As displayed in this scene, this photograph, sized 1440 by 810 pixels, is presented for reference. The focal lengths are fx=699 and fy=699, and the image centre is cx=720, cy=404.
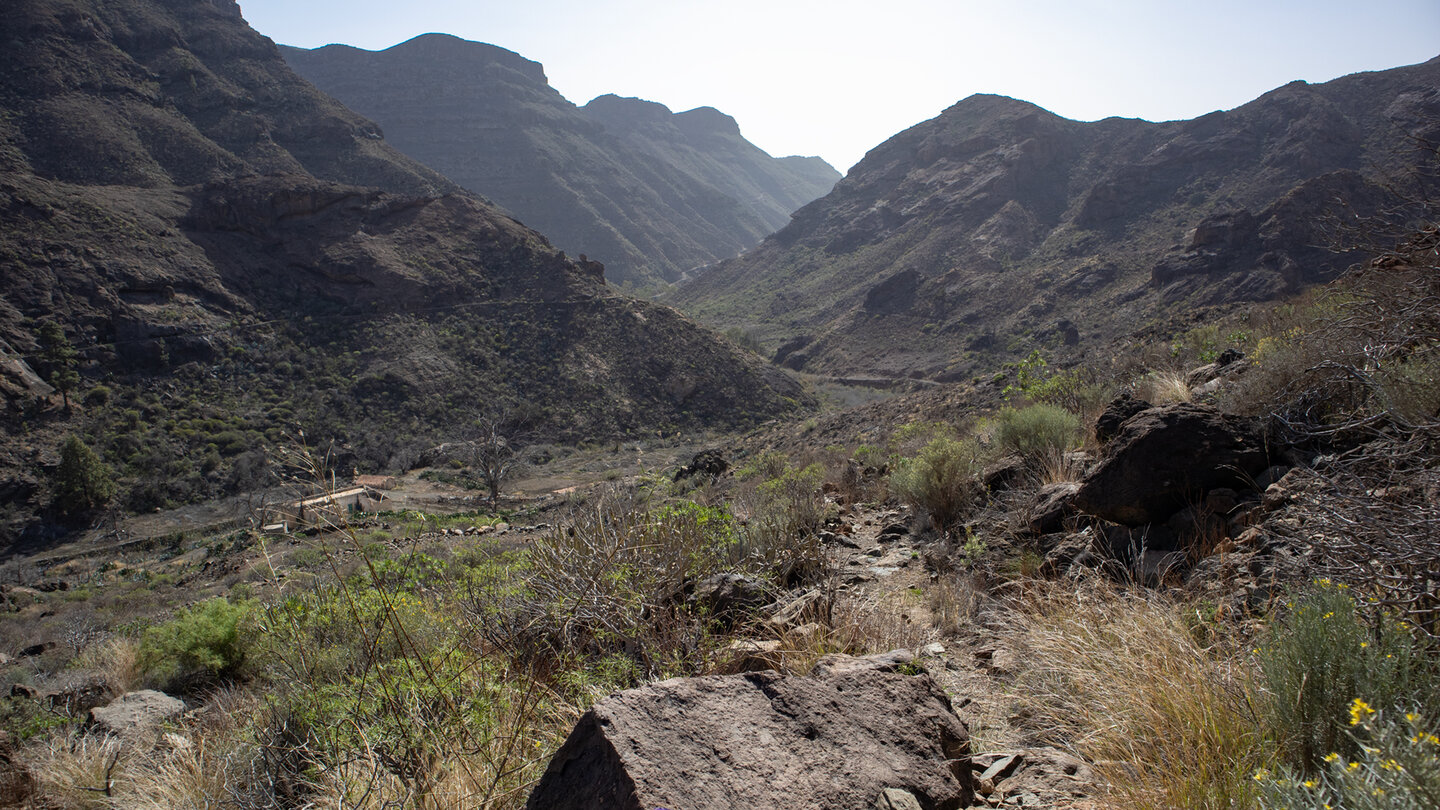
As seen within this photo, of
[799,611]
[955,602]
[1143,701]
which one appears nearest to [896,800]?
[1143,701]

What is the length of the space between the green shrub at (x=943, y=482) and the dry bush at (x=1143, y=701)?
8.53ft

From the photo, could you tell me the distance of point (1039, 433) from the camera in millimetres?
6336

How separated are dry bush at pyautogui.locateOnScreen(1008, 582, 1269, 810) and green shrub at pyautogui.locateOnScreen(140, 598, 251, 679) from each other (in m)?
6.96

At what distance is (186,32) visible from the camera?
172ft

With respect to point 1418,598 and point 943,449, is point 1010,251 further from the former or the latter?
point 1418,598

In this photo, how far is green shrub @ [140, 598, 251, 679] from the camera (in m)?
6.56

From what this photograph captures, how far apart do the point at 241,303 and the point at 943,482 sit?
36.4 meters

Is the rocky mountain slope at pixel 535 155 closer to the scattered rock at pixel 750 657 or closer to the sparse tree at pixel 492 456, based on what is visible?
the sparse tree at pixel 492 456

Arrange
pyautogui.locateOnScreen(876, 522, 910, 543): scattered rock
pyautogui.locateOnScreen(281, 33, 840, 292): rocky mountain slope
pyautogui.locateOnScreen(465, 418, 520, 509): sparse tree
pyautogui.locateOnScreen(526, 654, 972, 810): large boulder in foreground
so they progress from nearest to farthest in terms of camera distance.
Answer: pyautogui.locateOnScreen(526, 654, 972, 810): large boulder in foreground
pyautogui.locateOnScreen(876, 522, 910, 543): scattered rock
pyautogui.locateOnScreen(465, 418, 520, 509): sparse tree
pyautogui.locateOnScreen(281, 33, 840, 292): rocky mountain slope

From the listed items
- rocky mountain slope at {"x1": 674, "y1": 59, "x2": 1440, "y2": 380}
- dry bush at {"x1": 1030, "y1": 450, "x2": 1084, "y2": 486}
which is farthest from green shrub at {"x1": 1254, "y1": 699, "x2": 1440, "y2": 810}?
rocky mountain slope at {"x1": 674, "y1": 59, "x2": 1440, "y2": 380}

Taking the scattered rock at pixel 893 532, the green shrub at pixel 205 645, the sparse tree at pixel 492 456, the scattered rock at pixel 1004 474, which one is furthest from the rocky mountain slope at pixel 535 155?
the scattered rock at pixel 1004 474

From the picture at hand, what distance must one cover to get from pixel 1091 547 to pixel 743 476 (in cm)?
839

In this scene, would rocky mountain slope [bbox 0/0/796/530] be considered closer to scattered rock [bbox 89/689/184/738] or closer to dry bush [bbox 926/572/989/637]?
scattered rock [bbox 89/689/184/738]

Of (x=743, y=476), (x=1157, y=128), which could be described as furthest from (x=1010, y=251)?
(x=743, y=476)
